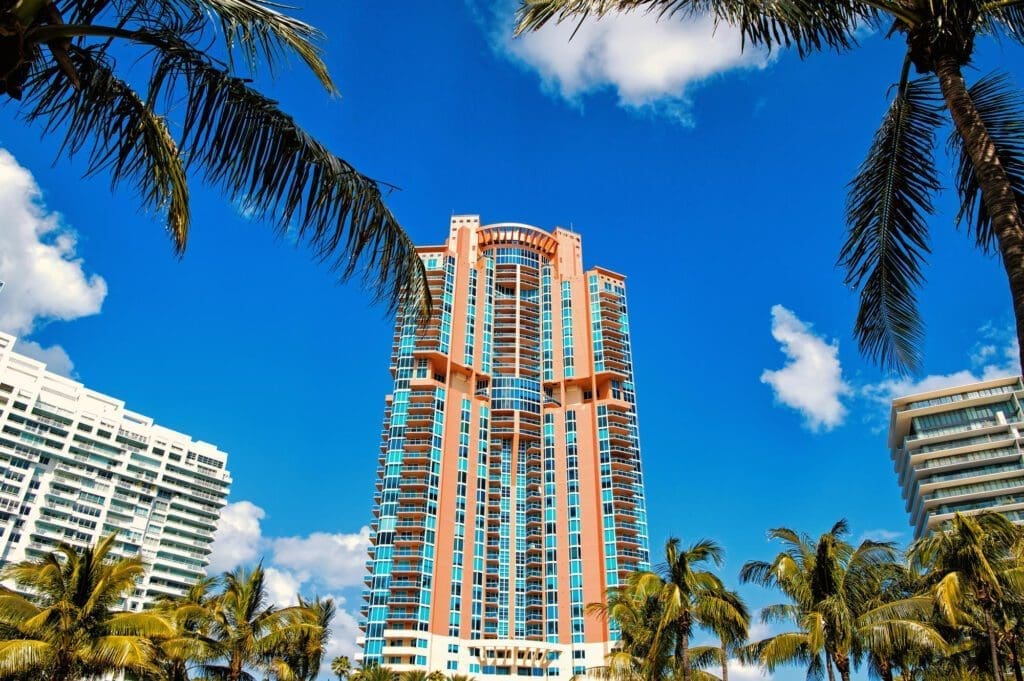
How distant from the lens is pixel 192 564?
13138cm

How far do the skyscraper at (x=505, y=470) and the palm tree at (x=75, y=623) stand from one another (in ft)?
205

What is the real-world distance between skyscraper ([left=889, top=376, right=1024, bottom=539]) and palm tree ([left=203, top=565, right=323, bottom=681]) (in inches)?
3519

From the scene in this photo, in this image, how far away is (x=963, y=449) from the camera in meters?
100

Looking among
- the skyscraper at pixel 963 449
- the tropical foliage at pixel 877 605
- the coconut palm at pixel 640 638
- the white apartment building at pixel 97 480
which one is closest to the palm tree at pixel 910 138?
the tropical foliage at pixel 877 605

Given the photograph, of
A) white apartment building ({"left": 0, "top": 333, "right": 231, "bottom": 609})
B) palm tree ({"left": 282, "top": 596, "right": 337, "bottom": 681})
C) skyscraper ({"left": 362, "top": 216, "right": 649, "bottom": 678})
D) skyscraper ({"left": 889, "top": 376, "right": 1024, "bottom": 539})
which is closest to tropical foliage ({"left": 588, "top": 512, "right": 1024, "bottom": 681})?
palm tree ({"left": 282, "top": 596, "right": 337, "bottom": 681})

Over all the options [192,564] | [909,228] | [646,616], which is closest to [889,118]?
[909,228]

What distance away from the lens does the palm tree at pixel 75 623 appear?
66.5ft

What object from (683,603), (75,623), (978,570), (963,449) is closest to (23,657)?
(75,623)

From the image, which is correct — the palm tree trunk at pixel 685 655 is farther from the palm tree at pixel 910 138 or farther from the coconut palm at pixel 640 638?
the palm tree at pixel 910 138

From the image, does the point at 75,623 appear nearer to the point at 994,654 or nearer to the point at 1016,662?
the point at 994,654

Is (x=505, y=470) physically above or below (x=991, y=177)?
above

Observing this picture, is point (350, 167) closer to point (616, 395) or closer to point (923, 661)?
point (923, 661)

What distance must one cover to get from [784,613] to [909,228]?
2153cm

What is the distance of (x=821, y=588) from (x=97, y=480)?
405ft
